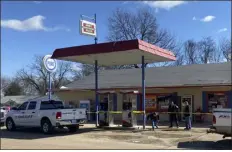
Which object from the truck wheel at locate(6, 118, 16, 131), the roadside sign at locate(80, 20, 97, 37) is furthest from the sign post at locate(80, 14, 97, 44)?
the truck wheel at locate(6, 118, 16, 131)

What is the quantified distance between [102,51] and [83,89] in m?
12.8

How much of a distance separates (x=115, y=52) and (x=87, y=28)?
399 centimetres

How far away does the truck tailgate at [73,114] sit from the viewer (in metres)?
19.4

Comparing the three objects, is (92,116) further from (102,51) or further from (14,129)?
(102,51)

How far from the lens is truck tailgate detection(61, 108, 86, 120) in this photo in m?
19.4

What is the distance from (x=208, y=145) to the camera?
14.6 meters

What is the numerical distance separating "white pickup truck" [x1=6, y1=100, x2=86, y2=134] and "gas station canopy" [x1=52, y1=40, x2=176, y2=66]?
9.48ft

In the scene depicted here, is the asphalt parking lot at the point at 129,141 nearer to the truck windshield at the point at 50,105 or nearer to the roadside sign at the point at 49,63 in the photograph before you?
the truck windshield at the point at 50,105

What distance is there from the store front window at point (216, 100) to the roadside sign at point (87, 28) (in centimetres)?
997

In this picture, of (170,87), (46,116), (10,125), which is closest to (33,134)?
(46,116)

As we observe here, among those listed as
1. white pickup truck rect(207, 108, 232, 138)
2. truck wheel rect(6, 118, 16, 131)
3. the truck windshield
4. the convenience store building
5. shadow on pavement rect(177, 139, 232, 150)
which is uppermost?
the convenience store building

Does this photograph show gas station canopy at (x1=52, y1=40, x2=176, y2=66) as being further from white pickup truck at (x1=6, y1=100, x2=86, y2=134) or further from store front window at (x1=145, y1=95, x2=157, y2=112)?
store front window at (x1=145, y1=95, x2=157, y2=112)

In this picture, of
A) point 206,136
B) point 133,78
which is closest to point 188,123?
point 206,136

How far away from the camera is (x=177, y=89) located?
28516mm
